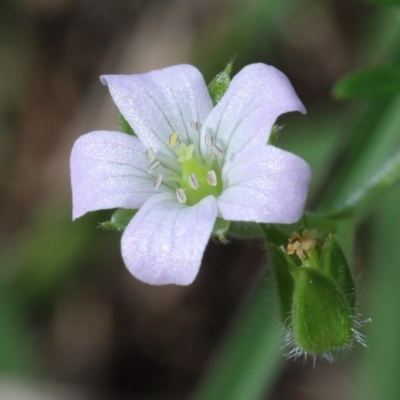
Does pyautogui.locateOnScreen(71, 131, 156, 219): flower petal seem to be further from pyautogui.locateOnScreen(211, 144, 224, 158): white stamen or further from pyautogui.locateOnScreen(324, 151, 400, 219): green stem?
pyautogui.locateOnScreen(324, 151, 400, 219): green stem

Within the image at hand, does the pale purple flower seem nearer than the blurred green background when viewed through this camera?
Yes

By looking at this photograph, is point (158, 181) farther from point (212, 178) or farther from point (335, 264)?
point (335, 264)

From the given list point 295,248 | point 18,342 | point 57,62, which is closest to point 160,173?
point 295,248

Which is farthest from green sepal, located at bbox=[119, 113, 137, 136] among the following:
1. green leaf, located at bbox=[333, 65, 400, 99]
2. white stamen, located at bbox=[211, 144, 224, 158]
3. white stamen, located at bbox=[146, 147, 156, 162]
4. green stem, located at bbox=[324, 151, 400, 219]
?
green stem, located at bbox=[324, 151, 400, 219]

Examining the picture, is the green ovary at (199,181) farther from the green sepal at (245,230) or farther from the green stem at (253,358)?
the green stem at (253,358)

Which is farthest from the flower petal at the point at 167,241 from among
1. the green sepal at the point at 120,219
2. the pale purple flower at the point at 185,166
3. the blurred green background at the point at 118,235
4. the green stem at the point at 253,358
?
the blurred green background at the point at 118,235

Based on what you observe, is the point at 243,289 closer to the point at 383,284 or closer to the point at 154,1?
the point at 383,284

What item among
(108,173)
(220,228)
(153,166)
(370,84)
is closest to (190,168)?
(153,166)
